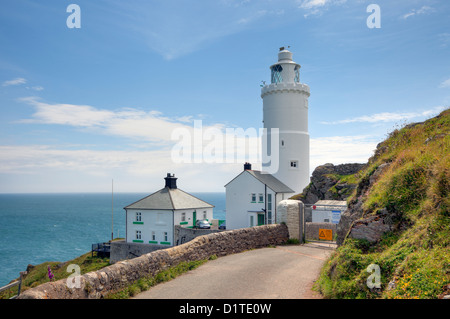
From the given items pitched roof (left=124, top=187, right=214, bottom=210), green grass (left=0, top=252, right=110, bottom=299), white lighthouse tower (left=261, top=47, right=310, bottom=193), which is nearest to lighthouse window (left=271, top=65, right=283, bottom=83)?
white lighthouse tower (left=261, top=47, right=310, bottom=193)

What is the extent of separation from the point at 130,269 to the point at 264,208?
2991 cm

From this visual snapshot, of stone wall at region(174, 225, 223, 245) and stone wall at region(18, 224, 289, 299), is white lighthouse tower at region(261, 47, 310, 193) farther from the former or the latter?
stone wall at region(18, 224, 289, 299)

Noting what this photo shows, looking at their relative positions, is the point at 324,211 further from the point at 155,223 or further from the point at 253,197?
the point at 155,223

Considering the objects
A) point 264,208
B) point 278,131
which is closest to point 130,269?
point 264,208

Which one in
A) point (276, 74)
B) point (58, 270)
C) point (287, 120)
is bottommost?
point (58, 270)

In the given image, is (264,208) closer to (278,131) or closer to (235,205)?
(235,205)

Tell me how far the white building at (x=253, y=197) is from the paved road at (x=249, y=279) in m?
22.9

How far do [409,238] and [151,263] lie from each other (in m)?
7.62

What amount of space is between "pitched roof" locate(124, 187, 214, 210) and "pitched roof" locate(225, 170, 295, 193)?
34.8 feet

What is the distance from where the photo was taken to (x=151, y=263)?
35.6 ft

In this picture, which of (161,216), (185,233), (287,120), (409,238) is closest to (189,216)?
(161,216)

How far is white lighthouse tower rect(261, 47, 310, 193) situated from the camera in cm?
4197

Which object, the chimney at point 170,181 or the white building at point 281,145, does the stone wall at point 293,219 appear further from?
the chimney at point 170,181
